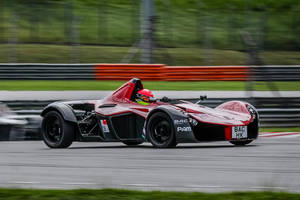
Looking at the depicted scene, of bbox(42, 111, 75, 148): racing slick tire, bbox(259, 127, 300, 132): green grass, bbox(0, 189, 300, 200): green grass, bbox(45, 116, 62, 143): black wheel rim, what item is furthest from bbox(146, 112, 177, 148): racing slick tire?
bbox(259, 127, 300, 132): green grass

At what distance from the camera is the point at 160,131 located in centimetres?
984

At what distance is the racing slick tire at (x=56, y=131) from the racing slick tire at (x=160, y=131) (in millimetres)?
1568

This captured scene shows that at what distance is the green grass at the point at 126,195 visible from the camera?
526 cm

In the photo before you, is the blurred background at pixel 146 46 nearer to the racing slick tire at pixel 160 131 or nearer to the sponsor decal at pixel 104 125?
the sponsor decal at pixel 104 125

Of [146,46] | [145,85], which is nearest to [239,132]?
[145,85]

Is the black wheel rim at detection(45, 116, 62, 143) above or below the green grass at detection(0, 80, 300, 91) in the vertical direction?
above

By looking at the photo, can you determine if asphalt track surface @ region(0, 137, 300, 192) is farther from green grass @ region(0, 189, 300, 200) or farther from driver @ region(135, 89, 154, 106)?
driver @ region(135, 89, 154, 106)

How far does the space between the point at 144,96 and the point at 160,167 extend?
2958mm

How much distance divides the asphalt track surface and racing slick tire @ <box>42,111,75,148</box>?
1.47 ft

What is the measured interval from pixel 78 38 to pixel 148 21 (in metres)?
5.15

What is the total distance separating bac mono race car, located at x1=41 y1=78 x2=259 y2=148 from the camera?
9.59 meters

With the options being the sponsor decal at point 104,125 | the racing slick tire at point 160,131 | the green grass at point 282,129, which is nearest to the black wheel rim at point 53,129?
the sponsor decal at point 104,125

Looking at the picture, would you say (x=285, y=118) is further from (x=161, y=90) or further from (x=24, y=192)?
(x=24, y=192)

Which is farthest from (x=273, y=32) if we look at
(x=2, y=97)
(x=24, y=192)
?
(x=24, y=192)
